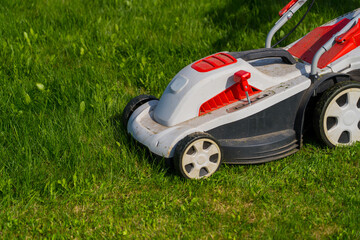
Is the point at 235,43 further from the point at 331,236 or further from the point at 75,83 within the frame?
the point at 331,236

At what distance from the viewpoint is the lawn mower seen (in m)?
3.27

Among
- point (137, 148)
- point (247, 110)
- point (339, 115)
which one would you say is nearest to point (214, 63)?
point (247, 110)

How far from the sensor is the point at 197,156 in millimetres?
3207

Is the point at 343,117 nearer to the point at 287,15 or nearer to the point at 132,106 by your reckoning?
the point at 287,15

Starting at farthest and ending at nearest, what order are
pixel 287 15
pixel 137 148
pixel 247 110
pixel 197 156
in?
pixel 287 15 < pixel 137 148 < pixel 247 110 < pixel 197 156

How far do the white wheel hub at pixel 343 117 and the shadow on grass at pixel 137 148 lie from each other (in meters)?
1.01

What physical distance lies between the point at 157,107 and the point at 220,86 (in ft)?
1.42

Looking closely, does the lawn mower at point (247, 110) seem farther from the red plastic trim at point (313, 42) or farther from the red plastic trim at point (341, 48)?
the red plastic trim at point (313, 42)

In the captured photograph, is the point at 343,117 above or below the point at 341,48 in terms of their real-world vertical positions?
below

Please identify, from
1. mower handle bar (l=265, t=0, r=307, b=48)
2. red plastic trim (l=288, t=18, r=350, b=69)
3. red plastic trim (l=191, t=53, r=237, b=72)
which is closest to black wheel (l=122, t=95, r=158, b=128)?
red plastic trim (l=191, t=53, r=237, b=72)

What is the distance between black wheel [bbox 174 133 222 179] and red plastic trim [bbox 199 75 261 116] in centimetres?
25

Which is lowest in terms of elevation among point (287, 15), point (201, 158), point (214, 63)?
point (201, 158)

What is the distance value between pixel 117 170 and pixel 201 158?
57 centimetres

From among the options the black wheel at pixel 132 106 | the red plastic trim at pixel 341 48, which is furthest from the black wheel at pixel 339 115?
the black wheel at pixel 132 106
